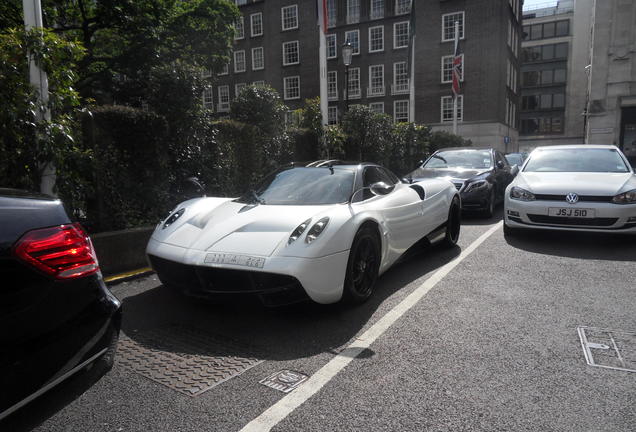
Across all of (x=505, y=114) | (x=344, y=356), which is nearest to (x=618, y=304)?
(x=344, y=356)

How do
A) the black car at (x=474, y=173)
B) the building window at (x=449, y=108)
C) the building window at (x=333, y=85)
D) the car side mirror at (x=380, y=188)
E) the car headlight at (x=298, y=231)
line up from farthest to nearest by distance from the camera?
1. the building window at (x=333, y=85)
2. the building window at (x=449, y=108)
3. the black car at (x=474, y=173)
4. the car side mirror at (x=380, y=188)
5. the car headlight at (x=298, y=231)

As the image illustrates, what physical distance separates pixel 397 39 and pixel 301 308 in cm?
4212

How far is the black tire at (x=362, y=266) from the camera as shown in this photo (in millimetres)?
3826

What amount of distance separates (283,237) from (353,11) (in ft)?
147

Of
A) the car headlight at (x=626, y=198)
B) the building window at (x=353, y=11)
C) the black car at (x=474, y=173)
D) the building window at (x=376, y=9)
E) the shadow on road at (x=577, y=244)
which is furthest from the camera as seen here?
the building window at (x=353, y=11)

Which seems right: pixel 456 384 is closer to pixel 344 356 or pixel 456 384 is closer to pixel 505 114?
pixel 344 356

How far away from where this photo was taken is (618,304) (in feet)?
13.2

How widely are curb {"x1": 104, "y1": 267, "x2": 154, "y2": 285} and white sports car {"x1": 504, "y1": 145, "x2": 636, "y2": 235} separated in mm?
5306

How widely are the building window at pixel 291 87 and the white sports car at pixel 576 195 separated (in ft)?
132

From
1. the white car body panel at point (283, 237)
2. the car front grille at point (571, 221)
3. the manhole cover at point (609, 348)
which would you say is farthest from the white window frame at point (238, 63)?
the manhole cover at point (609, 348)

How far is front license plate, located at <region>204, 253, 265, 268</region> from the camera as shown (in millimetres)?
3359

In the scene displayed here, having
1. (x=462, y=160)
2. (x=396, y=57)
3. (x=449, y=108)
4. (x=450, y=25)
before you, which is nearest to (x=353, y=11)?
(x=396, y=57)

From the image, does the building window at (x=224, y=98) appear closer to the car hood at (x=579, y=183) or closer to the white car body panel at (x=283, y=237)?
the car hood at (x=579, y=183)

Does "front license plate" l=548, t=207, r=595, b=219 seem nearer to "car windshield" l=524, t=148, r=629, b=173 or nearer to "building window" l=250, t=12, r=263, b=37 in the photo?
"car windshield" l=524, t=148, r=629, b=173
